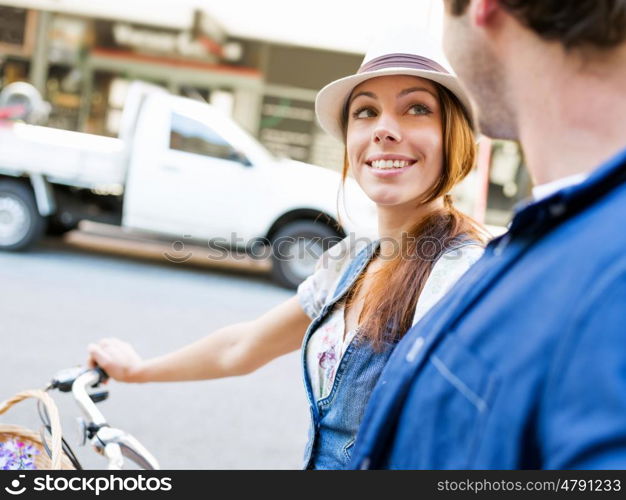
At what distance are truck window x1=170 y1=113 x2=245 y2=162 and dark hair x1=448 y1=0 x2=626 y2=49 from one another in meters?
8.20

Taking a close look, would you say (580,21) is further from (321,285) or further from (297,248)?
(297,248)

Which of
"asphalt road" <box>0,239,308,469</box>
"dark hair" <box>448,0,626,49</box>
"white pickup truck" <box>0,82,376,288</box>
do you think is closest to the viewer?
"dark hair" <box>448,0,626,49</box>

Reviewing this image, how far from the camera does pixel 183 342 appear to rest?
6148 millimetres

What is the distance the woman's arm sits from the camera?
1989 millimetres

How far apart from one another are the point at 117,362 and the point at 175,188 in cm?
717

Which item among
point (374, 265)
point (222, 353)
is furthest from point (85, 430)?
point (374, 265)

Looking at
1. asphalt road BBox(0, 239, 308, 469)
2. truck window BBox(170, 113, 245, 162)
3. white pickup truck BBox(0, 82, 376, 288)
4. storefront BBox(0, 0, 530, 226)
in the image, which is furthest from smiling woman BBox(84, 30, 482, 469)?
storefront BBox(0, 0, 530, 226)

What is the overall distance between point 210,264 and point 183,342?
4.44m

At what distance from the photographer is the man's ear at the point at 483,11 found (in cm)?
95

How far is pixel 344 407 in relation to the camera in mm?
1655

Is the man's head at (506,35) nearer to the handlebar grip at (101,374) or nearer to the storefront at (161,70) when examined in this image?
the handlebar grip at (101,374)

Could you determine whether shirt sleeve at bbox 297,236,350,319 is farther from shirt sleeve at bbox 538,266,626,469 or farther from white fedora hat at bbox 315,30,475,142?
shirt sleeve at bbox 538,266,626,469
